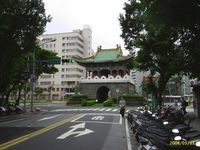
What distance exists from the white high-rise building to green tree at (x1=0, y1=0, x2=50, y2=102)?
80450mm

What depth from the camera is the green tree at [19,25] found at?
2178 centimetres

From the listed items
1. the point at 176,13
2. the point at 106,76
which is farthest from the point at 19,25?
the point at 106,76

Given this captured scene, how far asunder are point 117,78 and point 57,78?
167ft

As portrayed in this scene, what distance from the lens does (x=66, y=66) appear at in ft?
361

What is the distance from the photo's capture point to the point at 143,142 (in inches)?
293

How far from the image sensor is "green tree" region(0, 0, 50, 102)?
21781mm

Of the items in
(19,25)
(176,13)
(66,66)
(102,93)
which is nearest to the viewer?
(176,13)

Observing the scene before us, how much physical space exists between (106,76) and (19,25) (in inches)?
1904

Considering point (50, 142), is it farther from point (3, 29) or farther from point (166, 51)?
point (166, 51)

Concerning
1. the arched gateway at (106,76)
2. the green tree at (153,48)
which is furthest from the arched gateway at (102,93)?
the green tree at (153,48)

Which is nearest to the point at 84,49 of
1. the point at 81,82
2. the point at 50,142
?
the point at 81,82

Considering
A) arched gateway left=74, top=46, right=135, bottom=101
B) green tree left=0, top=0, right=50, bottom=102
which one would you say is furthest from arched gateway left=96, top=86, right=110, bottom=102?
green tree left=0, top=0, right=50, bottom=102

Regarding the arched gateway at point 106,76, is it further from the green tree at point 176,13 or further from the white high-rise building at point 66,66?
the green tree at point 176,13

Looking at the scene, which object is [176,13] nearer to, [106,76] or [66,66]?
[106,76]
